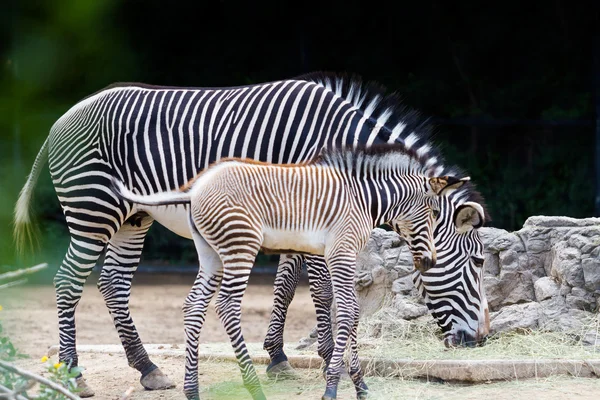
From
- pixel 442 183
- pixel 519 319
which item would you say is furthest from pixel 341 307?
pixel 519 319

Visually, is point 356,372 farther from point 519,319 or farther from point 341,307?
point 519,319

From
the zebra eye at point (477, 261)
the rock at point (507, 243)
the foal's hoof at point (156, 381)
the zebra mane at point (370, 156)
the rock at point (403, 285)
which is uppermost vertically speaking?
the zebra mane at point (370, 156)

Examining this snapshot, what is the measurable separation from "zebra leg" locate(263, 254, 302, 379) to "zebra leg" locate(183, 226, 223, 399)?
2.94ft

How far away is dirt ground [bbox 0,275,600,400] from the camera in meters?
4.30

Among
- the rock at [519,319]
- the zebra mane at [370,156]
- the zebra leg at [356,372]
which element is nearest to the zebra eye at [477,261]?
the rock at [519,319]

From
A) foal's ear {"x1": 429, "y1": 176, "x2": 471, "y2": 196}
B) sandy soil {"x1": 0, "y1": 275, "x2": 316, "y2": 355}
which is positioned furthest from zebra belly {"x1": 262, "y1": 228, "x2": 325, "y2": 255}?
sandy soil {"x1": 0, "y1": 275, "x2": 316, "y2": 355}

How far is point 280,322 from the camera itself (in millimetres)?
5227

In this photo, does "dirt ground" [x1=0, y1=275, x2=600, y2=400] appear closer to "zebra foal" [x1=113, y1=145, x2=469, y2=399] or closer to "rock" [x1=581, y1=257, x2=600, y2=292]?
"zebra foal" [x1=113, y1=145, x2=469, y2=399]

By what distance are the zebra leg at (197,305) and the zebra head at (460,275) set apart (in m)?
1.37

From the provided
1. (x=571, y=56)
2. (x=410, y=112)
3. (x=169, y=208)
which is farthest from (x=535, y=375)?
(x=571, y=56)

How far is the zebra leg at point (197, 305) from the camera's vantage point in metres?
4.29

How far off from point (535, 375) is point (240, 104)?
7.92 ft

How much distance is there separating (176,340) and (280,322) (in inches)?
116

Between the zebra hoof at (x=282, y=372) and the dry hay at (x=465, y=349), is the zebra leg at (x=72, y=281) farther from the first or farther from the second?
the dry hay at (x=465, y=349)
